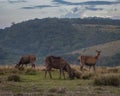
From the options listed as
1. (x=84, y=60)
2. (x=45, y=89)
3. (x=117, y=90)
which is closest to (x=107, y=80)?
(x=117, y=90)

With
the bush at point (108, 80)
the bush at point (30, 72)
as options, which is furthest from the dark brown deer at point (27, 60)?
the bush at point (108, 80)

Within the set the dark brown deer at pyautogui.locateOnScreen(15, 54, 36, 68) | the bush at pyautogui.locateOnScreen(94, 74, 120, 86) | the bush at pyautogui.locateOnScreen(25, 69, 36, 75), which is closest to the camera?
the bush at pyautogui.locateOnScreen(94, 74, 120, 86)

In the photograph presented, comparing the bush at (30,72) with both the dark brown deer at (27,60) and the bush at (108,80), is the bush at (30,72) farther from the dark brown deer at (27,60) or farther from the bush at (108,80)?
the bush at (108,80)

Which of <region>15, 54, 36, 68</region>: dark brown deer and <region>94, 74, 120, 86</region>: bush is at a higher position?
<region>15, 54, 36, 68</region>: dark brown deer

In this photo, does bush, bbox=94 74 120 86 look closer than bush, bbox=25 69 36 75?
Yes

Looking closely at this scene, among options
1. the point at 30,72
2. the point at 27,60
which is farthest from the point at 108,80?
the point at 27,60

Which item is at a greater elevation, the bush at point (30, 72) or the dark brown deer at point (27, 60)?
the dark brown deer at point (27, 60)

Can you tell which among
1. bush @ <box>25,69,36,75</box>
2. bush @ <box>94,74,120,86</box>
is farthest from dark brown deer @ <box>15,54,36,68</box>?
bush @ <box>94,74,120,86</box>

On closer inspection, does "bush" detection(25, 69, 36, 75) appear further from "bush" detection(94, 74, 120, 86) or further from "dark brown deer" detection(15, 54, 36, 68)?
"bush" detection(94, 74, 120, 86)

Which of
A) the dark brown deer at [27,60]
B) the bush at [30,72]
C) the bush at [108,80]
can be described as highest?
the dark brown deer at [27,60]

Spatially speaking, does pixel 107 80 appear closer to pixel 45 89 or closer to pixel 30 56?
pixel 45 89

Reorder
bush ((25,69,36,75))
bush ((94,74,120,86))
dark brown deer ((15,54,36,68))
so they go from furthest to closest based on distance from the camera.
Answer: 1. dark brown deer ((15,54,36,68))
2. bush ((25,69,36,75))
3. bush ((94,74,120,86))

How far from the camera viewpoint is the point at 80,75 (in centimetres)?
3095

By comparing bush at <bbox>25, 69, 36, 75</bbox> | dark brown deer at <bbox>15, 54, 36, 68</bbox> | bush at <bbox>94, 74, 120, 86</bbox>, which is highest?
dark brown deer at <bbox>15, 54, 36, 68</bbox>
